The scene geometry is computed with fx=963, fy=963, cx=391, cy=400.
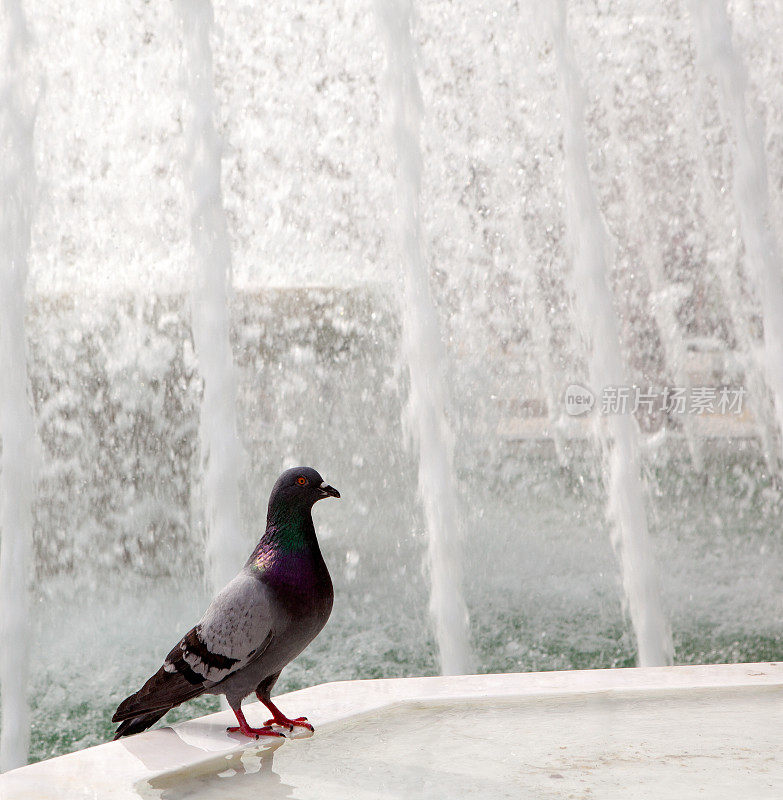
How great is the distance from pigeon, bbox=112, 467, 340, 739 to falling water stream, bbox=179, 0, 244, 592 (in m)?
2.29

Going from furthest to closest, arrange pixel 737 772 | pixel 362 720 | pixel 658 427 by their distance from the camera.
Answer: pixel 658 427, pixel 362 720, pixel 737 772

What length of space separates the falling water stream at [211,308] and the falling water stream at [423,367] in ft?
3.12

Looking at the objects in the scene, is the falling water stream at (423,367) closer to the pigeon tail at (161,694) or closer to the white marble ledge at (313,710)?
the white marble ledge at (313,710)

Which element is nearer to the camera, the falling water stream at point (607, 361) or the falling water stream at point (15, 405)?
the falling water stream at point (15, 405)

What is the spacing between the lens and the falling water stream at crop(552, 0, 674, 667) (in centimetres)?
444

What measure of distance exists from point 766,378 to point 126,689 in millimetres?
3648

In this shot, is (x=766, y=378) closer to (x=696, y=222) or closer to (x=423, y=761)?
(x=696, y=222)

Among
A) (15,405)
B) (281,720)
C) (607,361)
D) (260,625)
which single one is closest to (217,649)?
(260,625)

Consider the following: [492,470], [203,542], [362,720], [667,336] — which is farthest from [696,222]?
[362,720]

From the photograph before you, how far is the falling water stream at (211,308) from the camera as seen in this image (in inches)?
179

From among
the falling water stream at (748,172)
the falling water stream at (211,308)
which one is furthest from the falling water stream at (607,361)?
the falling water stream at (211,308)

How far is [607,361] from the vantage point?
215 inches

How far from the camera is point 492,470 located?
5609mm

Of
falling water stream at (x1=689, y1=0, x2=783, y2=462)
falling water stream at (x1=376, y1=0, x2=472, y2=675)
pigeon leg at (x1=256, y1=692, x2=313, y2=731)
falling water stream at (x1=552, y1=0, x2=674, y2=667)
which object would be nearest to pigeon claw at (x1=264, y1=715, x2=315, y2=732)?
pigeon leg at (x1=256, y1=692, x2=313, y2=731)
